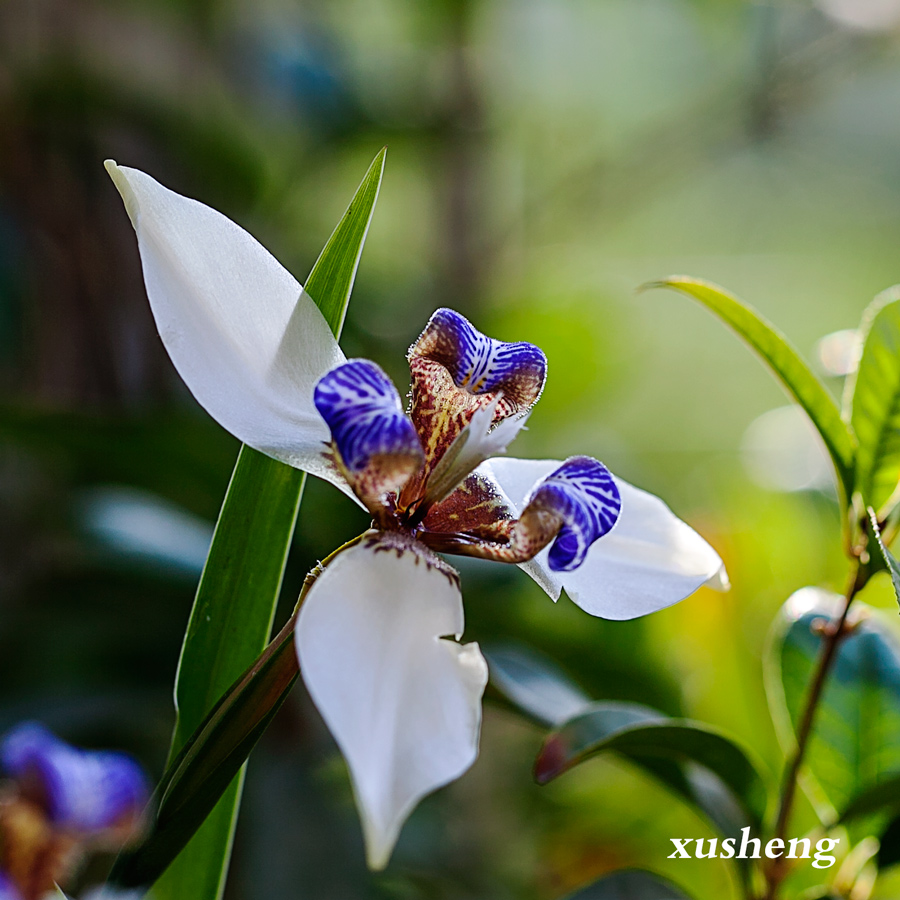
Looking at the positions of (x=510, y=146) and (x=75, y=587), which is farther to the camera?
(x=510, y=146)

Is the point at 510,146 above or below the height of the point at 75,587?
above

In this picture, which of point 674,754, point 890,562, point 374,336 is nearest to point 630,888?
point 674,754

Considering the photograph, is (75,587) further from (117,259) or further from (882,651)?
(882,651)

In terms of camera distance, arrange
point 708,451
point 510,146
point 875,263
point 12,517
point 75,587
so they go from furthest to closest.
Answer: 1. point 875,263
2. point 708,451
3. point 510,146
4. point 12,517
5. point 75,587

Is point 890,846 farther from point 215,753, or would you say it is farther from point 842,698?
point 215,753

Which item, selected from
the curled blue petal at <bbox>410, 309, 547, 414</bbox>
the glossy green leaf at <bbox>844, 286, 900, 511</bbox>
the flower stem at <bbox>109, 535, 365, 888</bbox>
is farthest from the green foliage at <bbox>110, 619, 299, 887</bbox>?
the glossy green leaf at <bbox>844, 286, 900, 511</bbox>

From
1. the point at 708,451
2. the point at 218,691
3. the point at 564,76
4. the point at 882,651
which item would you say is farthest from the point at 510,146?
the point at 218,691

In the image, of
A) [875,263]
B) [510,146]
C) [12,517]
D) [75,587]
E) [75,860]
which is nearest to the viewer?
[75,860]

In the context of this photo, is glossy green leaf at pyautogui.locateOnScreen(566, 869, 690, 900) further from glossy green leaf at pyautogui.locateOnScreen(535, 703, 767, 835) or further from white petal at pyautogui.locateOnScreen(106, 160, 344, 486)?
white petal at pyautogui.locateOnScreen(106, 160, 344, 486)
